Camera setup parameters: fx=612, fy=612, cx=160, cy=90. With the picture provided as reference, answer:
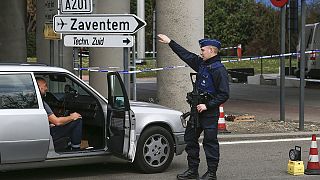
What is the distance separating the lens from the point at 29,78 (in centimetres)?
766

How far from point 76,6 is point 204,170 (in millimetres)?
3581

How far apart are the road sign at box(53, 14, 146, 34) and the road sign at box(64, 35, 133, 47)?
79 millimetres

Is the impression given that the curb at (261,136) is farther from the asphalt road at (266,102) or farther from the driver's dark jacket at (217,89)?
the driver's dark jacket at (217,89)

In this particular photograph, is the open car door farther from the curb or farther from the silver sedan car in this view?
the curb

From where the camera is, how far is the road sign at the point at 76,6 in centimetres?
1012

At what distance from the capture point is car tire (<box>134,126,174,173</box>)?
816cm

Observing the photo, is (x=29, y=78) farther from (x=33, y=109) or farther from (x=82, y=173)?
(x=82, y=173)

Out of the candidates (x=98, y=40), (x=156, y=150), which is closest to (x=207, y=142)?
(x=156, y=150)

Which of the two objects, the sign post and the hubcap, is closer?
the hubcap

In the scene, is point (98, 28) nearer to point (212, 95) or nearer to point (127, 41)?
point (127, 41)

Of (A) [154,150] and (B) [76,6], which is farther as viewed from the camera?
(B) [76,6]

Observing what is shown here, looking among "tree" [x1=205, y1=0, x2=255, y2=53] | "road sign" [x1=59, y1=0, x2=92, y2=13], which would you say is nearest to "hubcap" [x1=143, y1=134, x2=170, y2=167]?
"road sign" [x1=59, y1=0, x2=92, y2=13]

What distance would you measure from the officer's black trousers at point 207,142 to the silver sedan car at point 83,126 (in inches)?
27.4

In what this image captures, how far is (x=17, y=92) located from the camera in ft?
24.6
